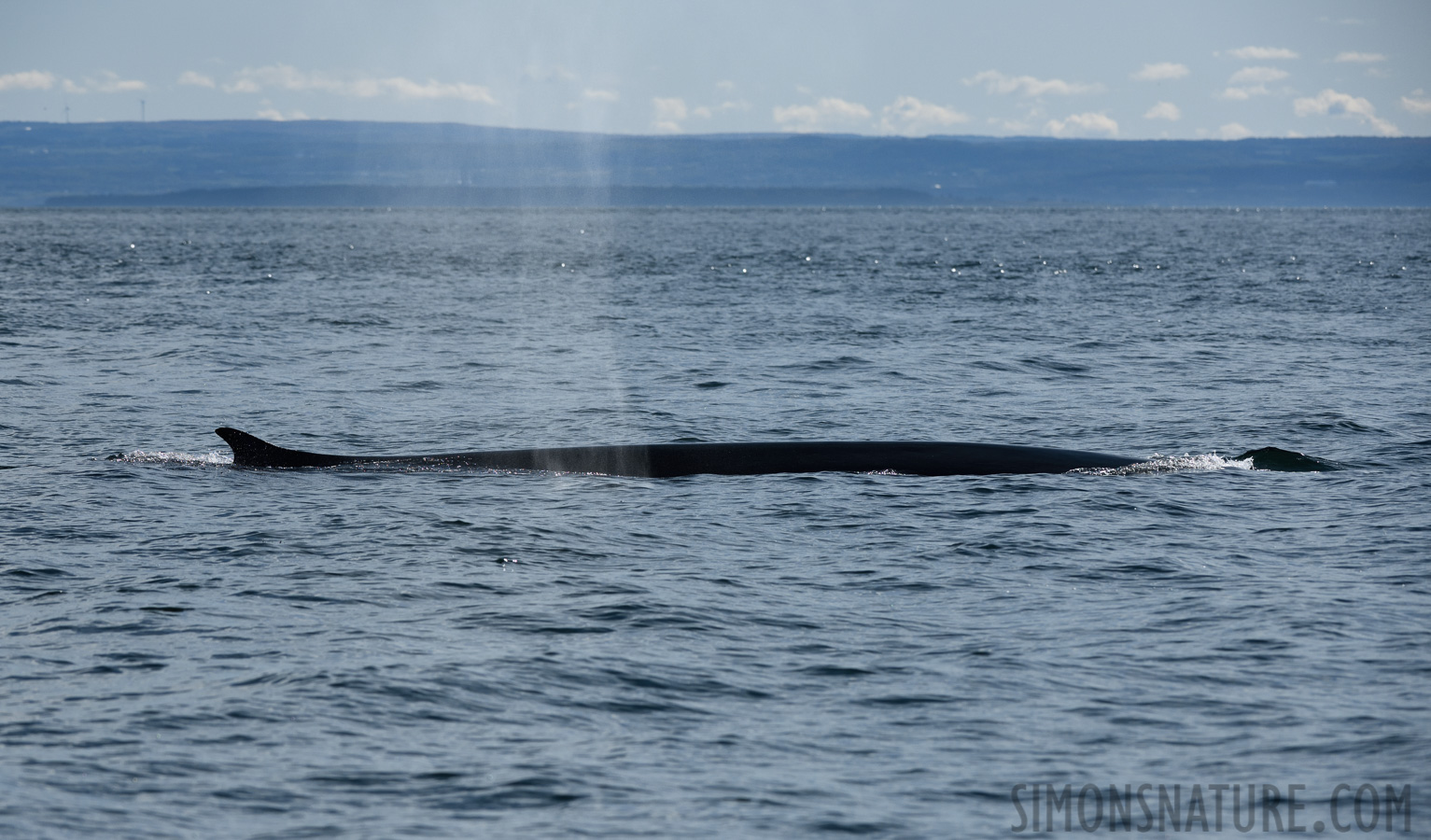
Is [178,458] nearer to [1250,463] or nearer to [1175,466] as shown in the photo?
[1175,466]

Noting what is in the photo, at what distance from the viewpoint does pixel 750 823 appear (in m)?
8.43

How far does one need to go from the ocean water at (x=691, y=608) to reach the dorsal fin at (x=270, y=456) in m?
0.37

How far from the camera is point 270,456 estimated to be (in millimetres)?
19516

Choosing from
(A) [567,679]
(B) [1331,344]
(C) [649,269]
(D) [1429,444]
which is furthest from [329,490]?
(C) [649,269]

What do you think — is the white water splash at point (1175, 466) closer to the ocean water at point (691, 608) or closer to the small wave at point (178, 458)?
the ocean water at point (691, 608)

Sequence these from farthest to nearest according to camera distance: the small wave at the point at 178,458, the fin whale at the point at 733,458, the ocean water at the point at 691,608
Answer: the small wave at the point at 178,458 < the fin whale at the point at 733,458 < the ocean water at the point at 691,608

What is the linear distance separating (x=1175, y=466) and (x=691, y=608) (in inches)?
361

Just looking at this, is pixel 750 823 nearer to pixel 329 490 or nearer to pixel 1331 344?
pixel 329 490

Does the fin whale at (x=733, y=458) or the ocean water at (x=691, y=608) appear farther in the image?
the fin whale at (x=733, y=458)

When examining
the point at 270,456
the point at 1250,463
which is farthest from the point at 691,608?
the point at 1250,463

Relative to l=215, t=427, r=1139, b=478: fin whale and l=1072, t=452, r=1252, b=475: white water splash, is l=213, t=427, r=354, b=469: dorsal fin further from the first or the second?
l=1072, t=452, r=1252, b=475: white water splash

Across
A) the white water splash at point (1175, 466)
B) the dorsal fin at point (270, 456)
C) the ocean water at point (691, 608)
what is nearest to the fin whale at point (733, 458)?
the dorsal fin at point (270, 456)

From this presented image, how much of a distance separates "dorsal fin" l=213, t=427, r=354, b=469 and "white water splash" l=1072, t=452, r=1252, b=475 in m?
9.68

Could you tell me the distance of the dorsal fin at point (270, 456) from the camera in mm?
19438
